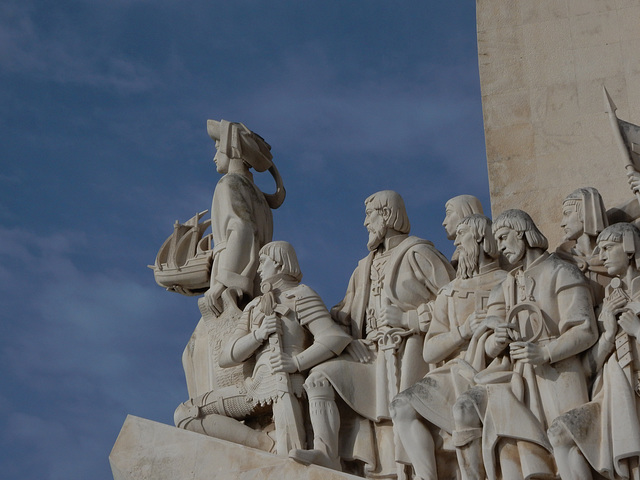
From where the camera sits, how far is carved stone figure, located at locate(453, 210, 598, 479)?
36.2ft

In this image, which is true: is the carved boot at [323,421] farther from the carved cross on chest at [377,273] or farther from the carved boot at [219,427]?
the carved cross on chest at [377,273]

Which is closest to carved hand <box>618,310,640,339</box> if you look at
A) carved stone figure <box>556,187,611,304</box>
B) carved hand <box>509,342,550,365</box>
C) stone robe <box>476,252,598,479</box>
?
stone robe <box>476,252,598,479</box>

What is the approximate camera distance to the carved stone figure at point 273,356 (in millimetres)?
12359

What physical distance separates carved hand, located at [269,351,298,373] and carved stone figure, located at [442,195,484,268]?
1.50 m


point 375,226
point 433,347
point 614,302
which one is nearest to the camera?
point 614,302

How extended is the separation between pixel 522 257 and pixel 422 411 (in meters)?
1.27

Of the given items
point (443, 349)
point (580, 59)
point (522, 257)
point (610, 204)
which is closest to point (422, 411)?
point (443, 349)

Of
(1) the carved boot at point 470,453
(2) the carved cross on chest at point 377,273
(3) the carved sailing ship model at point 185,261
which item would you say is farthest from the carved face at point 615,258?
(3) the carved sailing ship model at point 185,261

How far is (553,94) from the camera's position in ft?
46.5

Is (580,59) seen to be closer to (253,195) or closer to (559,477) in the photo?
(253,195)

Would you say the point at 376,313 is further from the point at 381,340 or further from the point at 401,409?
the point at 401,409

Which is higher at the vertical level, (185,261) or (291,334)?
(185,261)

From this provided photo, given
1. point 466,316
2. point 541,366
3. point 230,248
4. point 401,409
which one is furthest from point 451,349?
point 230,248

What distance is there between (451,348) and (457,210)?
1.34 meters
